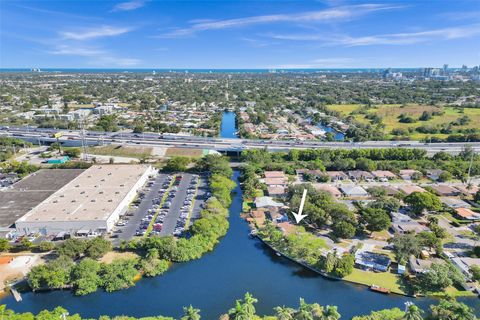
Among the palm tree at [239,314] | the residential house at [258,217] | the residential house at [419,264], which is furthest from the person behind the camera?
the residential house at [258,217]

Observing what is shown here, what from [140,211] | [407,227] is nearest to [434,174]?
[407,227]

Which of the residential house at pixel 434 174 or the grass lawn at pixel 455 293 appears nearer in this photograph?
the grass lawn at pixel 455 293

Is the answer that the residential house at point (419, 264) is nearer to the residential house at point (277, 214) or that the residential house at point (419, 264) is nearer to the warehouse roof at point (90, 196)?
the residential house at point (277, 214)

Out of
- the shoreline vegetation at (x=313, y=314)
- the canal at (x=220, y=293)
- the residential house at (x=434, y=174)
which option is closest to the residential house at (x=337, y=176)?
the residential house at (x=434, y=174)

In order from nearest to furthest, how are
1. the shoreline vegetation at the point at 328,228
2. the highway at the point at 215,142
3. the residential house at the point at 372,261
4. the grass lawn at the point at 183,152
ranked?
the shoreline vegetation at the point at 328,228 → the residential house at the point at 372,261 → the grass lawn at the point at 183,152 → the highway at the point at 215,142

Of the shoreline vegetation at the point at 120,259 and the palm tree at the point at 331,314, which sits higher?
the palm tree at the point at 331,314

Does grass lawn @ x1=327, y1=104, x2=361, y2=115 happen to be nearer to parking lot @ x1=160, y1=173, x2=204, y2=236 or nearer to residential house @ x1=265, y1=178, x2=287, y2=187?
residential house @ x1=265, y1=178, x2=287, y2=187

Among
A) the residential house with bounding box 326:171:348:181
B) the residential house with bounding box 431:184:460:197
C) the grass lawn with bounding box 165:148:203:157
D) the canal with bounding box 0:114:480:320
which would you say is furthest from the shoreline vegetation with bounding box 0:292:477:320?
the grass lawn with bounding box 165:148:203:157
